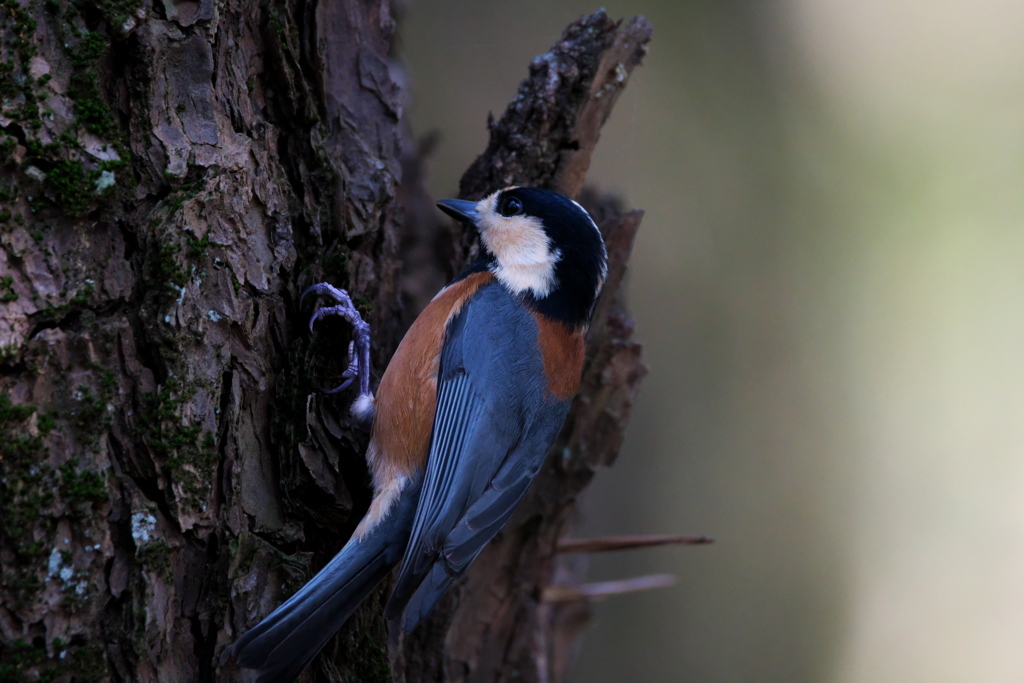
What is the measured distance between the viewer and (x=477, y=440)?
2176 millimetres

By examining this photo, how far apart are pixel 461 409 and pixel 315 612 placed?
72 cm

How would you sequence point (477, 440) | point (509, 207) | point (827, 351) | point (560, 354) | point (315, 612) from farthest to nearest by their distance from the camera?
point (827, 351), point (509, 207), point (560, 354), point (477, 440), point (315, 612)

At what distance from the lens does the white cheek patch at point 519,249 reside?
2596 millimetres

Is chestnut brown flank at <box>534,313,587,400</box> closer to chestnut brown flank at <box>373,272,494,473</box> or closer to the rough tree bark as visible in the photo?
chestnut brown flank at <box>373,272,494,473</box>

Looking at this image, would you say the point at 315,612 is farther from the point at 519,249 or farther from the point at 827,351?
the point at 827,351

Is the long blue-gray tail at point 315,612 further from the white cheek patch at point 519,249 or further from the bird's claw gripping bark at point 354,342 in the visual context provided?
the white cheek patch at point 519,249

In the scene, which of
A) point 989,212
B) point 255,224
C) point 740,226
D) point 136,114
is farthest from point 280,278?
point 989,212

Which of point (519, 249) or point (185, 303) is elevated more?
point (519, 249)

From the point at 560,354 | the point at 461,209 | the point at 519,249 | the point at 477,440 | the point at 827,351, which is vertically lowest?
the point at 477,440

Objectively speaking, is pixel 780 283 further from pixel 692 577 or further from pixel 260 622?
pixel 260 622

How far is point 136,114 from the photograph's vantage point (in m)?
1.88

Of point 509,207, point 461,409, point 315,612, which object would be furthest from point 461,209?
point 315,612

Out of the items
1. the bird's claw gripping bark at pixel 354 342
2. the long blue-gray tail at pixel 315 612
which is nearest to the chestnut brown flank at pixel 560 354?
the bird's claw gripping bark at pixel 354 342

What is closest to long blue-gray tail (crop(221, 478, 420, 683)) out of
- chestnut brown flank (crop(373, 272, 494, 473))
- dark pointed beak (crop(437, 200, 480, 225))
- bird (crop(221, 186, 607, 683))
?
bird (crop(221, 186, 607, 683))
